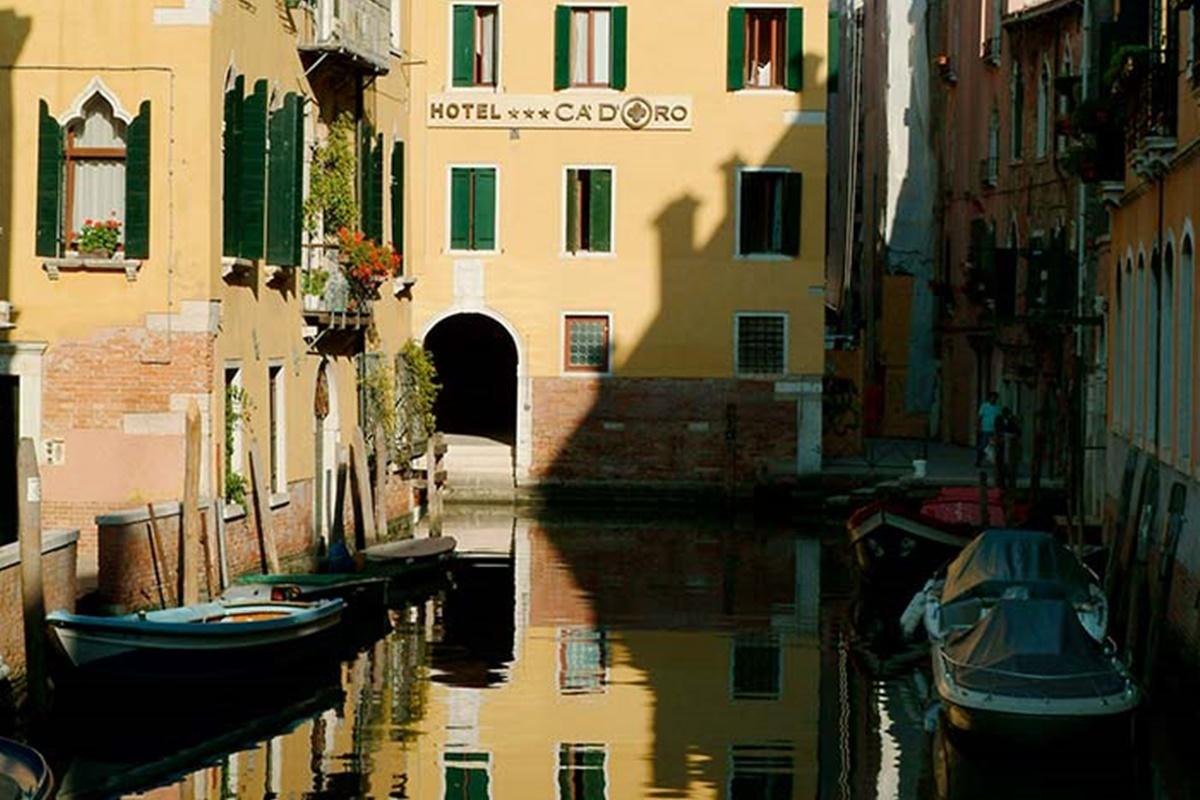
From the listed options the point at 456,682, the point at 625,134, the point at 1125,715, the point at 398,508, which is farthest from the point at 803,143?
the point at 1125,715

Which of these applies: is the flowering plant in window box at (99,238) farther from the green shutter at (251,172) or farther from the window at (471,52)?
the window at (471,52)

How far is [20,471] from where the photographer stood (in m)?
16.9

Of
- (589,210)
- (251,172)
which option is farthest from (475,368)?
(251,172)

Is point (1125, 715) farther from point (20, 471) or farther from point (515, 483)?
point (515, 483)

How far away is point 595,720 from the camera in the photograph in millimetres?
18844

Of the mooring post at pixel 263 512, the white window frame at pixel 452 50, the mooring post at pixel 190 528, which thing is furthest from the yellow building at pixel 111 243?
the white window frame at pixel 452 50

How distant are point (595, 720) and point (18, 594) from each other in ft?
13.5

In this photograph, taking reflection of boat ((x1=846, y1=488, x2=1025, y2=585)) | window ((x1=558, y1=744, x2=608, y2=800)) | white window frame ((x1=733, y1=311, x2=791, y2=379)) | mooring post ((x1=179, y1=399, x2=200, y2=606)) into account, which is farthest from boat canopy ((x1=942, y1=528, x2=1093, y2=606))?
white window frame ((x1=733, y1=311, x2=791, y2=379))

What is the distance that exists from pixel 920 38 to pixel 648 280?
14.2 meters

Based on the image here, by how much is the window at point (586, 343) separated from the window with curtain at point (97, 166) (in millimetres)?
15541

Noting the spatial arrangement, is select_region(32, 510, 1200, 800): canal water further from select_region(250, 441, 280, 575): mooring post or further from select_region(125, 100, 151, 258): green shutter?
select_region(125, 100, 151, 258): green shutter

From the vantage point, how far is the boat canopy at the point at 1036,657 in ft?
55.5

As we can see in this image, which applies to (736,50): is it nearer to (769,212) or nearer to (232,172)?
(769,212)

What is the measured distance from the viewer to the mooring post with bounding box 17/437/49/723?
16.5m
